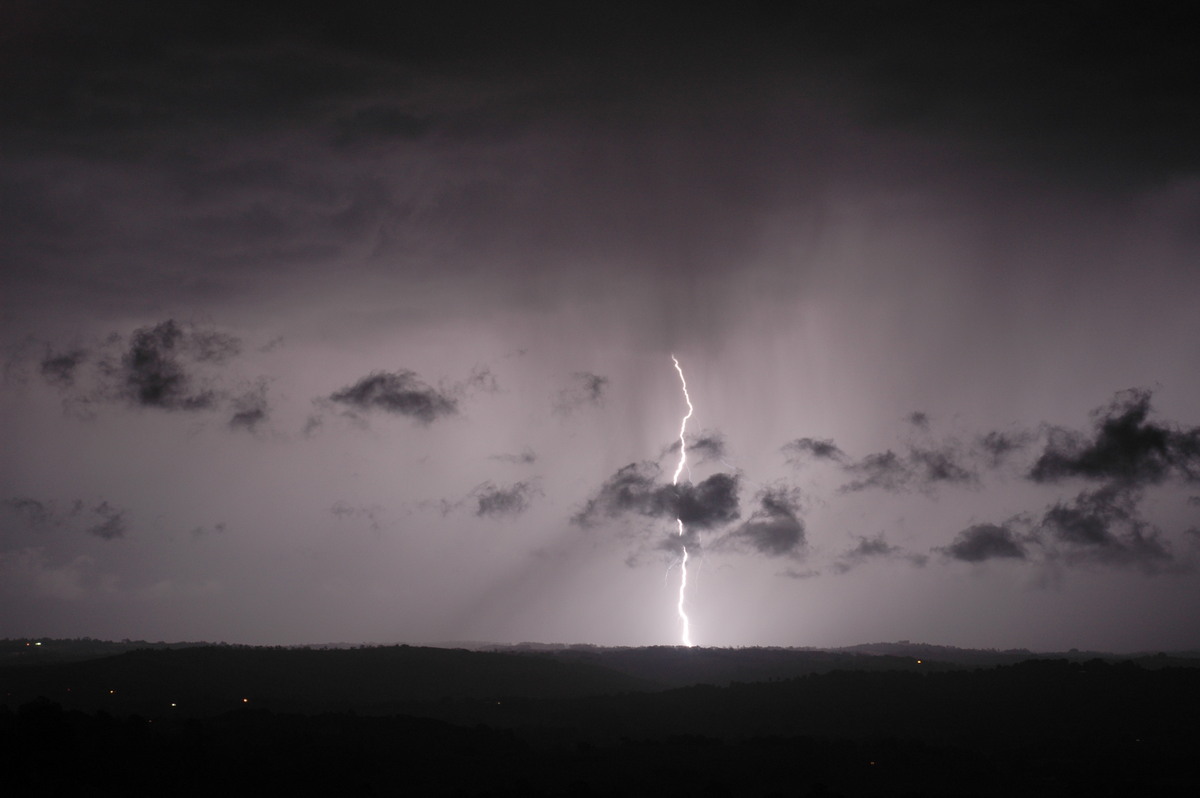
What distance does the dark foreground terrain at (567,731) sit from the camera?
76312 millimetres

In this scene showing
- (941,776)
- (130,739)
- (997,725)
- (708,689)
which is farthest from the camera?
(708,689)

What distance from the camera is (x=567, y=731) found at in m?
109

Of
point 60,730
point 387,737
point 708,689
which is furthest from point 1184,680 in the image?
point 60,730

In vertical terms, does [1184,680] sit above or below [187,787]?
above

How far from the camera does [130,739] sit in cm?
7788

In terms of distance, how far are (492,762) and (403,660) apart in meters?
84.4

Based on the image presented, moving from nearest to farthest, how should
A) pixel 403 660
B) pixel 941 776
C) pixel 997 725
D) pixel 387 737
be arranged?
pixel 941 776 < pixel 387 737 < pixel 997 725 < pixel 403 660

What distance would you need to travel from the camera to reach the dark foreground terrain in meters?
76.3

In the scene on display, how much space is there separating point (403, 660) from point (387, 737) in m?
77.1

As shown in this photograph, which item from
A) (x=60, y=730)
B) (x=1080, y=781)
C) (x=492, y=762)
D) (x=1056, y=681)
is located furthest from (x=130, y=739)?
(x=1056, y=681)

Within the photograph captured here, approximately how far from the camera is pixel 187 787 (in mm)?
71875

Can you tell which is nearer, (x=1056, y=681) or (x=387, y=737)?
(x=387, y=737)

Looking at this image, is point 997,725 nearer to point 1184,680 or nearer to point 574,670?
point 1184,680

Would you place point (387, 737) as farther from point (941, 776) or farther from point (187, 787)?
point (941, 776)
